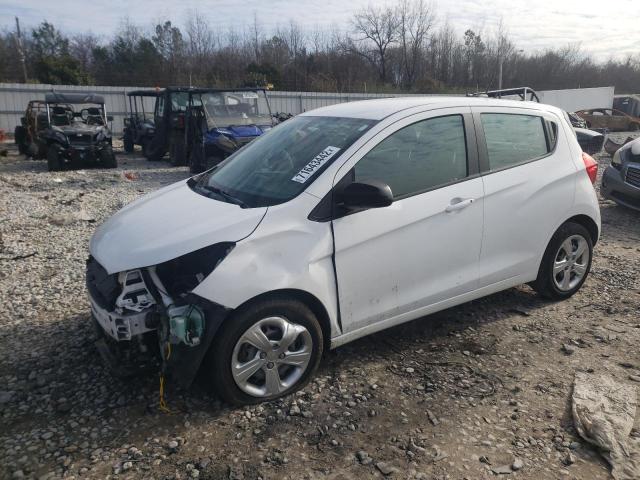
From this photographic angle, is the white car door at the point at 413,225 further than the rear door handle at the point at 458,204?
No

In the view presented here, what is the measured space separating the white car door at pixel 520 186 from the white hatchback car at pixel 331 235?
0.01m

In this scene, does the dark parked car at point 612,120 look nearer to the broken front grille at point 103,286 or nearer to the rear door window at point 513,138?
the rear door window at point 513,138

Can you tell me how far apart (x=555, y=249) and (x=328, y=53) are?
4331cm

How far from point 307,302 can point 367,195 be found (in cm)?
74

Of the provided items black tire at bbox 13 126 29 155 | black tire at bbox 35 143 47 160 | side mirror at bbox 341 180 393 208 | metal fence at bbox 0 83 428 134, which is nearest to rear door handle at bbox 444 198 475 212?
side mirror at bbox 341 180 393 208

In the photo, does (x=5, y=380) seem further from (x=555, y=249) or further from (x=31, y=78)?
(x=31, y=78)

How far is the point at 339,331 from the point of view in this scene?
321 centimetres

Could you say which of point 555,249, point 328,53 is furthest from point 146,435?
point 328,53

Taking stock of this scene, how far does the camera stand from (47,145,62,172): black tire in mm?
12938

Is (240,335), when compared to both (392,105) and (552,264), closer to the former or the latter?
(392,105)

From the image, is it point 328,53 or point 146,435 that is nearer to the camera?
point 146,435

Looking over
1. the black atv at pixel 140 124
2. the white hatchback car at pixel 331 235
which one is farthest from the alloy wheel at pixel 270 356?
the black atv at pixel 140 124

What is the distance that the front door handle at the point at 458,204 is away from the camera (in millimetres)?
3506

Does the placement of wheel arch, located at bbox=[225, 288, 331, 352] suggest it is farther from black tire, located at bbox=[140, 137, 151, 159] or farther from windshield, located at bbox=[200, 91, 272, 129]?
black tire, located at bbox=[140, 137, 151, 159]
